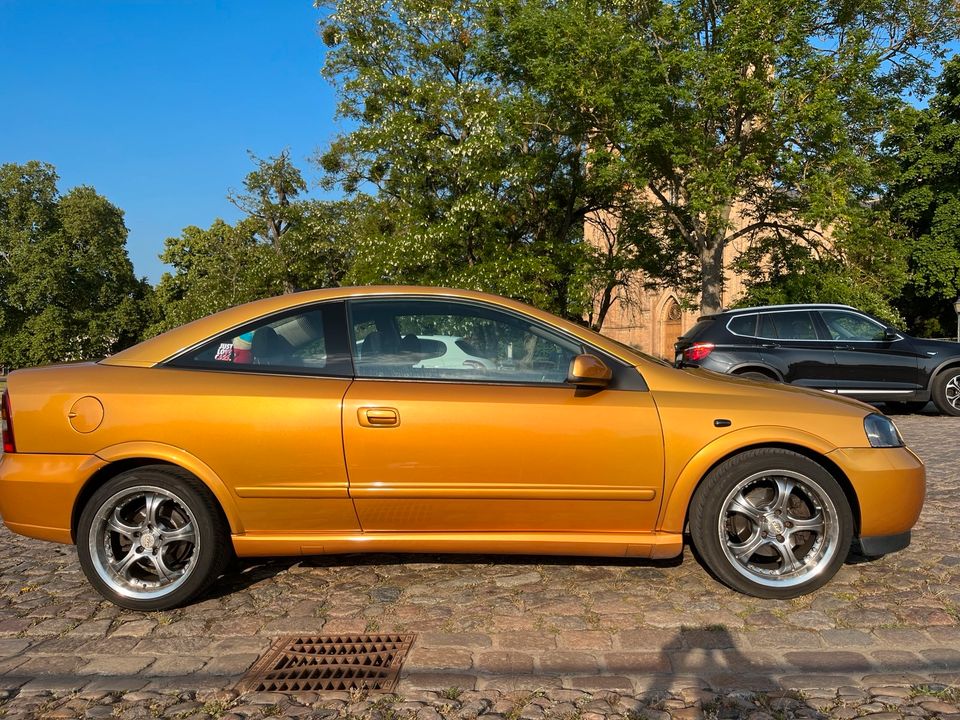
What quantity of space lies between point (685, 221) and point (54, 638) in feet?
65.6

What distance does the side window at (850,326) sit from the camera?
37.3 feet

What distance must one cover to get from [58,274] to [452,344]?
5162 cm

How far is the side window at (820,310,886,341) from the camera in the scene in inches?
448

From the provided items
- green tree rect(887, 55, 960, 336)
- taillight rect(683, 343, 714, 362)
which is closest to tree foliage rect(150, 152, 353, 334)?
taillight rect(683, 343, 714, 362)

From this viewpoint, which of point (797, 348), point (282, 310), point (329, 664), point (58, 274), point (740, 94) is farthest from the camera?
point (58, 274)

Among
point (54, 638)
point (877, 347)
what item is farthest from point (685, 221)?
point (54, 638)

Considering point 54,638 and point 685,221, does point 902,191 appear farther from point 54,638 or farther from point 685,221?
point 54,638

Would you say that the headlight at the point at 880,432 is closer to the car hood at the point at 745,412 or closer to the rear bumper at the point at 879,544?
the car hood at the point at 745,412

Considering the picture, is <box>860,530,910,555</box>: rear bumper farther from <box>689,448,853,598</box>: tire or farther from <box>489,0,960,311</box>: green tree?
<box>489,0,960,311</box>: green tree

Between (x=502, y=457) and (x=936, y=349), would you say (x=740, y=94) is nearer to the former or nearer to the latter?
(x=936, y=349)

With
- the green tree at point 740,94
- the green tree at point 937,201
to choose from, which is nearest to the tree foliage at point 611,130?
the green tree at point 740,94

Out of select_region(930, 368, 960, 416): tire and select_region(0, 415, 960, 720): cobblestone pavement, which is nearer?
select_region(0, 415, 960, 720): cobblestone pavement

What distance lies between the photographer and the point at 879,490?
3746 millimetres

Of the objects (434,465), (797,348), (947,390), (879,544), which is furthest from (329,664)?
(947,390)
